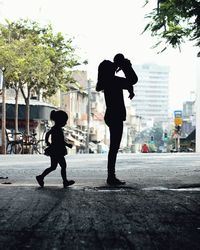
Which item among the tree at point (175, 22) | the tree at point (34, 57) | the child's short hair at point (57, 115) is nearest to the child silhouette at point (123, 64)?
the child's short hair at point (57, 115)

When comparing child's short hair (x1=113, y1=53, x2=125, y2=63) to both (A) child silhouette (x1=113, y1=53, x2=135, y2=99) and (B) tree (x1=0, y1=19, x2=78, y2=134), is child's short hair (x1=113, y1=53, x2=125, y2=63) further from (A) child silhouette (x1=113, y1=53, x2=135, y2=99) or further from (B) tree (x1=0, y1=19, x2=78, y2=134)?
(B) tree (x1=0, y1=19, x2=78, y2=134)

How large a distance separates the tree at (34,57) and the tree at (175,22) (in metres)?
25.0

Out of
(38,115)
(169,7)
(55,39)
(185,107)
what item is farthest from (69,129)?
(185,107)

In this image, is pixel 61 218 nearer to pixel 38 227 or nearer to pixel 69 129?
pixel 38 227

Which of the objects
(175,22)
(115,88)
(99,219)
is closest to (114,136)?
(115,88)

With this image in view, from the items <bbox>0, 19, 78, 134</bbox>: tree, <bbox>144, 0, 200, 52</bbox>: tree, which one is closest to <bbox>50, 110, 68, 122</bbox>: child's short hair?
<bbox>144, 0, 200, 52</bbox>: tree

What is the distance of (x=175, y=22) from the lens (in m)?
10.1

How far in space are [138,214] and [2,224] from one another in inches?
43.8

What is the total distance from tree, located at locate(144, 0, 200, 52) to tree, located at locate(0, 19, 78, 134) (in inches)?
983

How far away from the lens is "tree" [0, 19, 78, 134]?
117 feet

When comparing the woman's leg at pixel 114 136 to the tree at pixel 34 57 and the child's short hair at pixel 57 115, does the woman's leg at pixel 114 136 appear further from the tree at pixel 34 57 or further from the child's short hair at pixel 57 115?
the tree at pixel 34 57

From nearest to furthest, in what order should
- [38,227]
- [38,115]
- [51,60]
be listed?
1. [38,227]
2. [51,60]
3. [38,115]

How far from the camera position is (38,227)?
3.80m

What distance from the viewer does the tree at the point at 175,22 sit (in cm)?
905
